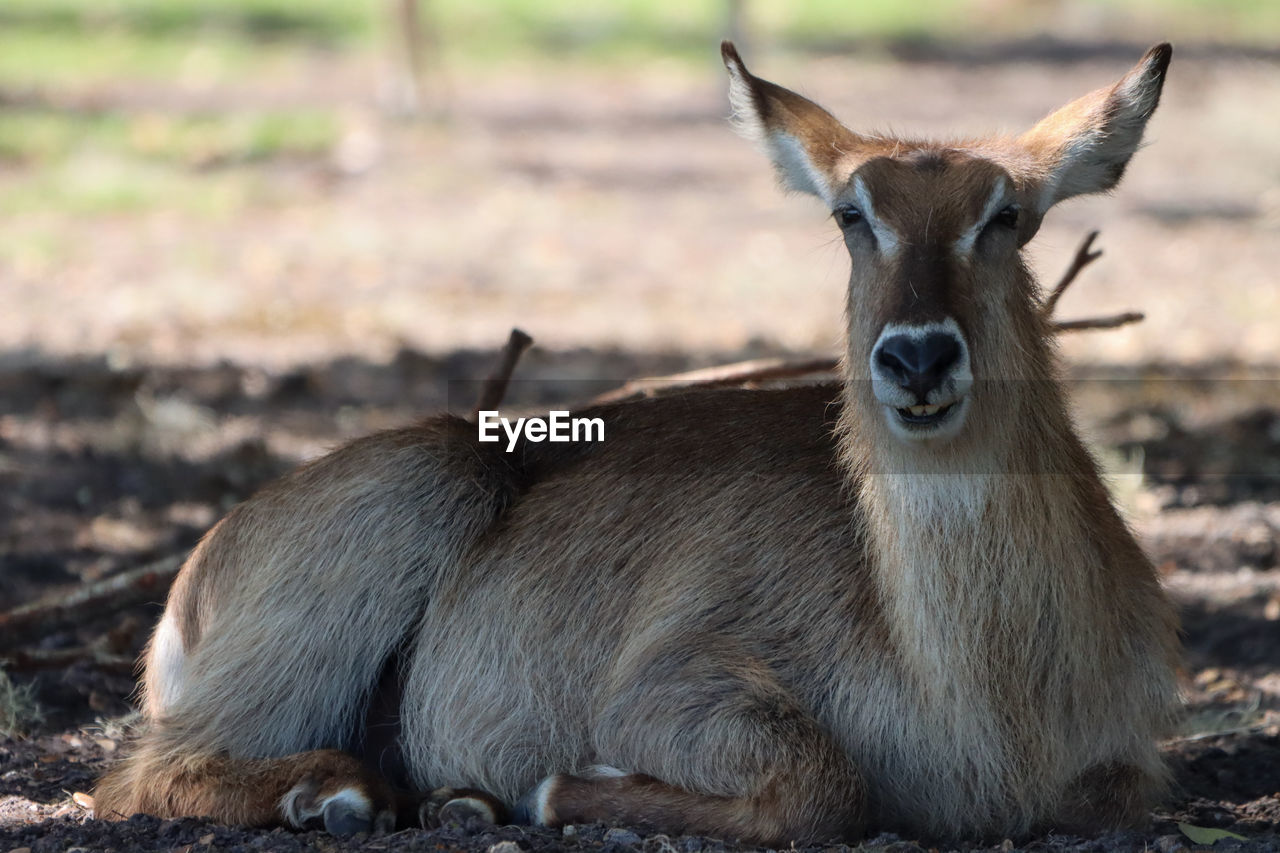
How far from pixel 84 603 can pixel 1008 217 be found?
322 centimetres

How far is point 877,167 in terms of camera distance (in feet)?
12.0

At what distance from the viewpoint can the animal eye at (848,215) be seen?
12.2ft

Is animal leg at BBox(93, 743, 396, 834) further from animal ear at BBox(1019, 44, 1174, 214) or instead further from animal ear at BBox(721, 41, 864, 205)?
animal ear at BBox(1019, 44, 1174, 214)

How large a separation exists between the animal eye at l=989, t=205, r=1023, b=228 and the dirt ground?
46cm

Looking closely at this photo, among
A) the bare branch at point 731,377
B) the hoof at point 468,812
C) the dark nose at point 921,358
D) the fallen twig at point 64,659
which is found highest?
the bare branch at point 731,377

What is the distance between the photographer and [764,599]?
3.93 m

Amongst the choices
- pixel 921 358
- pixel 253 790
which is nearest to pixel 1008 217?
pixel 921 358

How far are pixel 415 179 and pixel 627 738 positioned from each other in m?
10.7

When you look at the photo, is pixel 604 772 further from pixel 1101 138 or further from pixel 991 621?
pixel 1101 138

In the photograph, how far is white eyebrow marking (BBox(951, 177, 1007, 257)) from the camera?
3.53 m

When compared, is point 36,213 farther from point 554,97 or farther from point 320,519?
point 320,519

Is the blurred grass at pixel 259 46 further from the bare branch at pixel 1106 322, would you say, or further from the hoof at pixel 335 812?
the hoof at pixel 335 812

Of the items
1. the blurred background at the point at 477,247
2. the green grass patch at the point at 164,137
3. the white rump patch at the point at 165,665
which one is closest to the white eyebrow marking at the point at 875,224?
the blurred background at the point at 477,247

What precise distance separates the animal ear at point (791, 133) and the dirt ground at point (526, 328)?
631 mm
